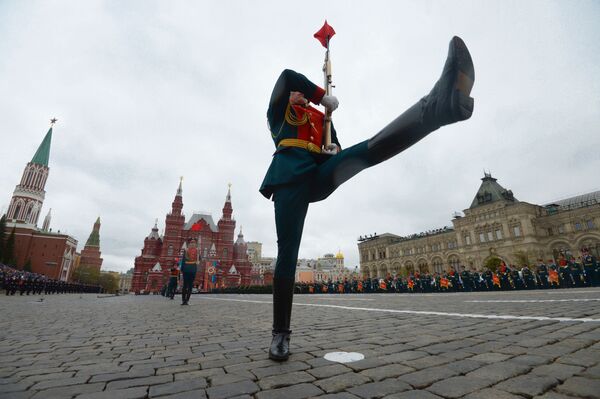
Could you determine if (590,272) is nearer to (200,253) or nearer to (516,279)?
(516,279)

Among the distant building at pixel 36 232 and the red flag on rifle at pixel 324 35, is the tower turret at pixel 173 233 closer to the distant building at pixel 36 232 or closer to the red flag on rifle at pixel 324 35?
the distant building at pixel 36 232

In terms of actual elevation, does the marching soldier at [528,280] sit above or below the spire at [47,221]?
below

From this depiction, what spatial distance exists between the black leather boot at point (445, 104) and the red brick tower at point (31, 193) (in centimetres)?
10402

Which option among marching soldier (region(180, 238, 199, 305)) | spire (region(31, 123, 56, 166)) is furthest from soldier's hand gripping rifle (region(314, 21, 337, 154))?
spire (region(31, 123, 56, 166))

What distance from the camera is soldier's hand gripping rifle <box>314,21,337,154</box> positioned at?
8.91ft

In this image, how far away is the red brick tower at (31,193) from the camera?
79.5 m

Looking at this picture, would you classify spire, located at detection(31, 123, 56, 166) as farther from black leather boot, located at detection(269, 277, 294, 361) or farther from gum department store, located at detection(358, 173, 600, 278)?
black leather boot, located at detection(269, 277, 294, 361)

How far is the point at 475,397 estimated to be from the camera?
128 centimetres

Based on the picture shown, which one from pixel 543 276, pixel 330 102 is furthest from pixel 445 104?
pixel 543 276

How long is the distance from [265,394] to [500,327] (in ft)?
8.68

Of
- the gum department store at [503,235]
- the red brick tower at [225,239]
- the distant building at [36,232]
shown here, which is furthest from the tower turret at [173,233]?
the gum department store at [503,235]

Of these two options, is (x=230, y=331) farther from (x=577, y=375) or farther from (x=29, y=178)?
(x=29, y=178)

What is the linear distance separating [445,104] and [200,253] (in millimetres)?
67051

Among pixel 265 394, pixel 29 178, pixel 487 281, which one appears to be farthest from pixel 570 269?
pixel 29 178
